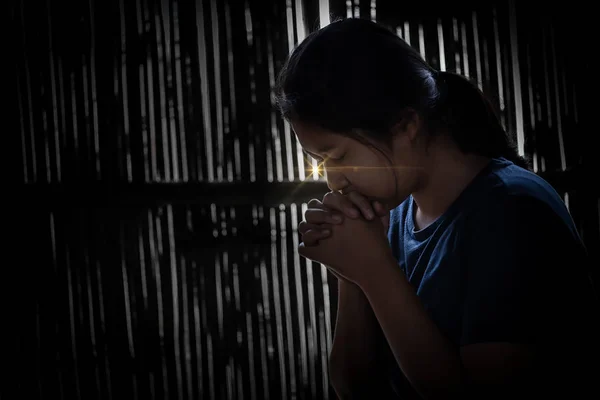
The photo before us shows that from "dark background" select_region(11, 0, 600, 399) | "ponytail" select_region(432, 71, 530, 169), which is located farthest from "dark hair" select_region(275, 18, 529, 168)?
"dark background" select_region(11, 0, 600, 399)

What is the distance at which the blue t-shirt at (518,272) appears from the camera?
2.69 feet

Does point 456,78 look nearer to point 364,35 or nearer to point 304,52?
point 364,35

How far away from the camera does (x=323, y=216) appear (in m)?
1.06

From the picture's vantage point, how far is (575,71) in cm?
179

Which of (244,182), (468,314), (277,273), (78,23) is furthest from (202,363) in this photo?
(78,23)

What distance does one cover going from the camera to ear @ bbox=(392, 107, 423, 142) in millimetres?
990

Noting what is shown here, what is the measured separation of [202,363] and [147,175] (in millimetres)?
741

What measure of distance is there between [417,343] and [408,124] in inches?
17.9

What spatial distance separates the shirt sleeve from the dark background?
0.91 metres

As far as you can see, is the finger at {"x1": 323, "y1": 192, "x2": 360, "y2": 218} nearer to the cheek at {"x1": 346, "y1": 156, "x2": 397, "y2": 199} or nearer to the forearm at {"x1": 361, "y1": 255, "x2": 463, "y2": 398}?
the cheek at {"x1": 346, "y1": 156, "x2": 397, "y2": 199}

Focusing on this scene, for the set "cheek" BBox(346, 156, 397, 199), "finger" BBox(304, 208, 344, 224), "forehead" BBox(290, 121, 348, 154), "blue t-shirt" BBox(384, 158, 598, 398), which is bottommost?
"blue t-shirt" BBox(384, 158, 598, 398)

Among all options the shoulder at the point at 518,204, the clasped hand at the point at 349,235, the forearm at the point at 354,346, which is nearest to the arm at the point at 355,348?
the forearm at the point at 354,346

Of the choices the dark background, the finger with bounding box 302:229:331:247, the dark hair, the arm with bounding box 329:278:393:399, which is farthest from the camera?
the dark background

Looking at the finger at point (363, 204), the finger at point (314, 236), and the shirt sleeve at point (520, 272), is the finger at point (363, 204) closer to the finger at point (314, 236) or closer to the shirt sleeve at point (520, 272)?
the finger at point (314, 236)
